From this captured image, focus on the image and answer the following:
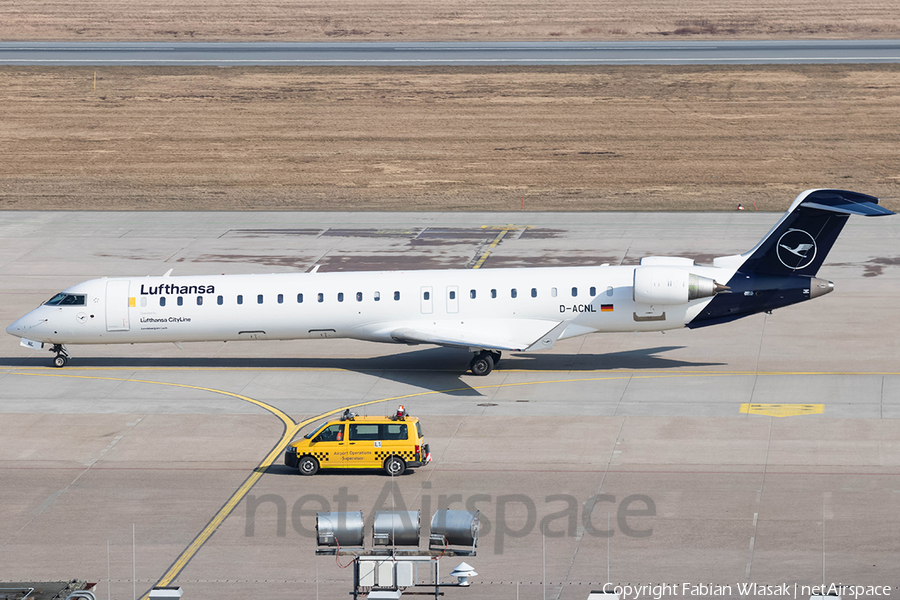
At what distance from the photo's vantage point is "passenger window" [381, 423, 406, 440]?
2883 cm

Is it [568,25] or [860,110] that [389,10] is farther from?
[860,110]

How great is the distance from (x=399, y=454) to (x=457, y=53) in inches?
2815

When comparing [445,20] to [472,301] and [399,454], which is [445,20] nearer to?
[472,301]

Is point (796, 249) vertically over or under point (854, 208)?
under

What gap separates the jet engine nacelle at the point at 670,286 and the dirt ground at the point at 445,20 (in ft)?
225

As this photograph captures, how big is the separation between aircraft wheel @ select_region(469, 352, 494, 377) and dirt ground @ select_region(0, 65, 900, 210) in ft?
88.9

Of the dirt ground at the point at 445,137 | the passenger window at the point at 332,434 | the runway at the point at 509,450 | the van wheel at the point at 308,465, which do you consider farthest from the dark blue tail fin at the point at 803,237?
the dirt ground at the point at 445,137

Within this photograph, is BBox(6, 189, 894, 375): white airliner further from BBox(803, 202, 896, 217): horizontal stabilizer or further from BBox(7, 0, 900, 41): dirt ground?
BBox(7, 0, 900, 41): dirt ground

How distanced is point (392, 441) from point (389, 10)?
90532 millimetres

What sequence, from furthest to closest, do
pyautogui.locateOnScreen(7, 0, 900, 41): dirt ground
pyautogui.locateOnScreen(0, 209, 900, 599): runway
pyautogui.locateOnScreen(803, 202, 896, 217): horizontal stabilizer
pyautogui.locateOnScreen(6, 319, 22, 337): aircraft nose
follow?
pyautogui.locateOnScreen(7, 0, 900, 41): dirt ground < pyautogui.locateOnScreen(6, 319, 22, 337): aircraft nose < pyautogui.locateOnScreen(803, 202, 896, 217): horizontal stabilizer < pyautogui.locateOnScreen(0, 209, 900, 599): runway

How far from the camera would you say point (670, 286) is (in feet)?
120

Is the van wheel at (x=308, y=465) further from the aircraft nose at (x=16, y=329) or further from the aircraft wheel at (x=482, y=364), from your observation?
the aircraft nose at (x=16, y=329)

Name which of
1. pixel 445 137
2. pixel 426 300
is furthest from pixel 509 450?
pixel 445 137

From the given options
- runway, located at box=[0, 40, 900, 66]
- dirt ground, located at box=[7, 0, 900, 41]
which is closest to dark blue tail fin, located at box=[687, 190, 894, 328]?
runway, located at box=[0, 40, 900, 66]
